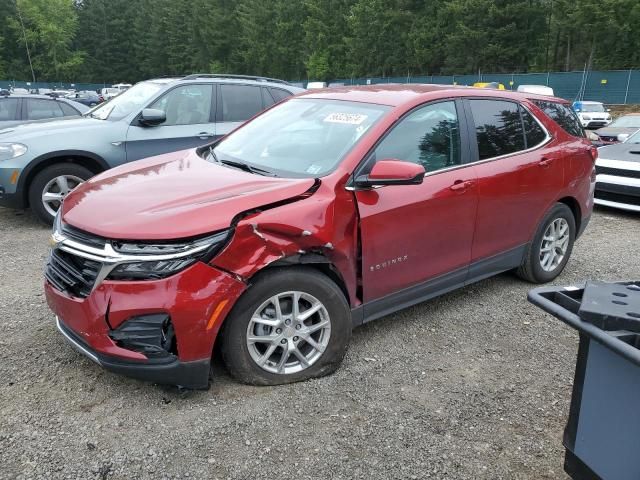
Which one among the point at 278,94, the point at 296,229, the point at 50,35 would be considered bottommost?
the point at 296,229

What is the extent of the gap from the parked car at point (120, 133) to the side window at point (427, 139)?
3743 millimetres

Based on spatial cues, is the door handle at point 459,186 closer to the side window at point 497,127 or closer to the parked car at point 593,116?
the side window at point 497,127

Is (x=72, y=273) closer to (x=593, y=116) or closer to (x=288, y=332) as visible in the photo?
(x=288, y=332)

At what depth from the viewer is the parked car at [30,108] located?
9.70m

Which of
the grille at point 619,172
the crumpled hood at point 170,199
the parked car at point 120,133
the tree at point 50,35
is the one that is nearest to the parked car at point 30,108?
the parked car at point 120,133

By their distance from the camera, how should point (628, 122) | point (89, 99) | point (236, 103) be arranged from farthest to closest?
point (89, 99)
point (628, 122)
point (236, 103)

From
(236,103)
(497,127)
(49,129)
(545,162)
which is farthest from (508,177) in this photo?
(49,129)

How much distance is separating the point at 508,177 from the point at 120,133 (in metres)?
4.53

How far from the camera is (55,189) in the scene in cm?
619

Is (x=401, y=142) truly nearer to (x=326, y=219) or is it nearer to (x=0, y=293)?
(x=326, y=219)

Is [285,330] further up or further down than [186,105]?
further down

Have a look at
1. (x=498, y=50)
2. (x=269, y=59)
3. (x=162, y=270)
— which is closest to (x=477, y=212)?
(x=162, y=270)

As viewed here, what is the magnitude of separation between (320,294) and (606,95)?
36694 millimetres

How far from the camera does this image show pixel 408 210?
3412 mm
